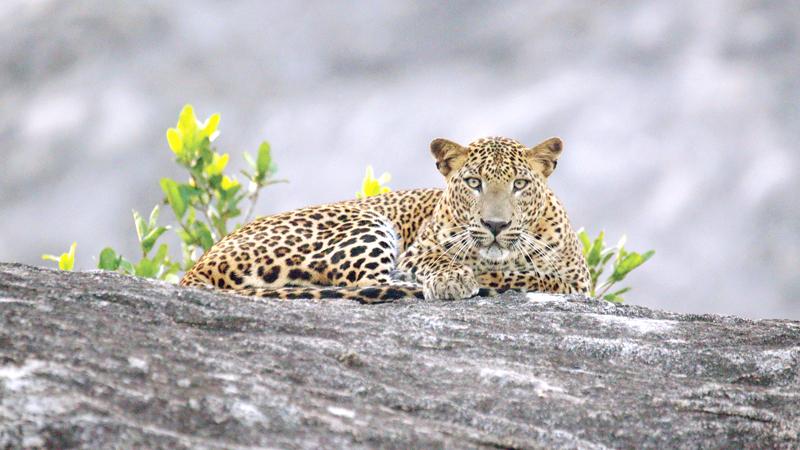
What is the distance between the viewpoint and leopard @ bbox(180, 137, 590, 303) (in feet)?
30.9

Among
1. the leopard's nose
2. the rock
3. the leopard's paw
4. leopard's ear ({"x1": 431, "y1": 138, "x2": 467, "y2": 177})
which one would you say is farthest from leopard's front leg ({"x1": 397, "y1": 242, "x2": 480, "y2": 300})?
the rock

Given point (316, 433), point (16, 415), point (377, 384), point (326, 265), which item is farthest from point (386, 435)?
point (326, 265)

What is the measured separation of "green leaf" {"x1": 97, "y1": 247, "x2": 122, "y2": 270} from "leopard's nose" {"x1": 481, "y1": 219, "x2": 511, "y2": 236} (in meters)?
3.16

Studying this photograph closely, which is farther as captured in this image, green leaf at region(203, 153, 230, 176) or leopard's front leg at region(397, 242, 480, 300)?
green leaf at region(203, 153, 230, 176)

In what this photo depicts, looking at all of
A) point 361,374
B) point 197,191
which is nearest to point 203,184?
point 197,191

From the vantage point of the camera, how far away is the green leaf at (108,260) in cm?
998

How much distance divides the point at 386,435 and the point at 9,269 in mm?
2540

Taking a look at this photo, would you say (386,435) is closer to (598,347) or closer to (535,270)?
(598,347)

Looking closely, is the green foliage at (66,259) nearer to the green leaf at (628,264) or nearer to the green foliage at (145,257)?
the green foliage at (145,257)

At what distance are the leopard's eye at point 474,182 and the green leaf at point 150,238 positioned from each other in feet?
8.85

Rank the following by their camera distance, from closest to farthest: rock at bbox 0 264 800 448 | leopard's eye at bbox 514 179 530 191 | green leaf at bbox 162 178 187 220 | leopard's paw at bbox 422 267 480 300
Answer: rock at bbox 0 264 800 448 < leopard's paw at bbox 422 267 480 300 < leopard's eye at bbox 514 179 530 191 < green leaf at bbox 162 178 187 220

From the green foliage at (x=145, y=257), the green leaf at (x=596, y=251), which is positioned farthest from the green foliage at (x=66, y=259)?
the green leaf at (x=596, y=251)

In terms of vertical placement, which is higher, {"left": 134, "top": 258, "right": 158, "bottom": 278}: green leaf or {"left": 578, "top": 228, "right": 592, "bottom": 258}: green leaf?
{"left": 578, "top": 228, "right": 592, "bottom": 258}: green leaf

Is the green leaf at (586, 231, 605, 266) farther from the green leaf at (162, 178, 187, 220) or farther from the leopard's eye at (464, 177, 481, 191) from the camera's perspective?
the green leaf at (162, 178, 187, 220)
